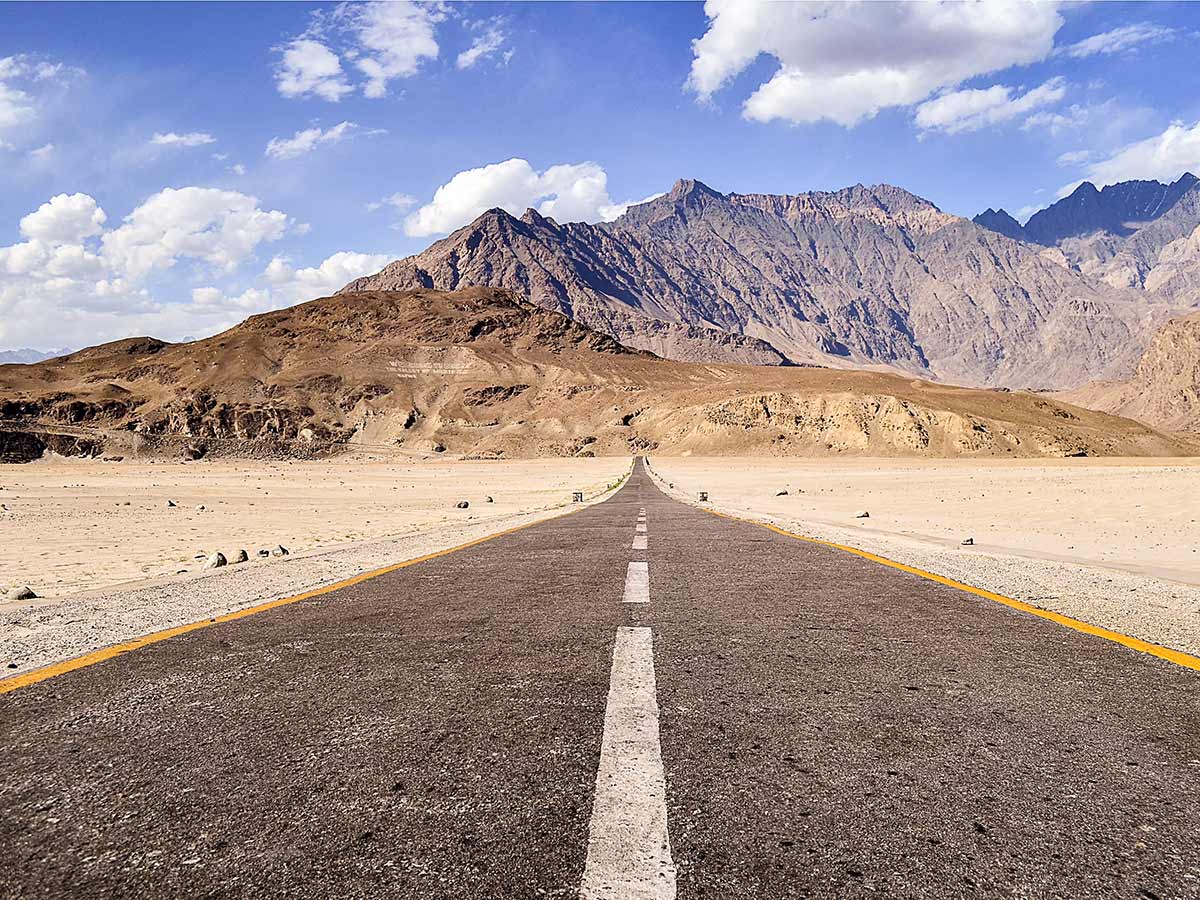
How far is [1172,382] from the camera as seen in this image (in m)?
184

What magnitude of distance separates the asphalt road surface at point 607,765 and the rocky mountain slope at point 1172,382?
676 ft

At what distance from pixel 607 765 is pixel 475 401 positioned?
463 ft

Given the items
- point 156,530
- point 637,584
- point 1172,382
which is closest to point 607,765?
point 637,584

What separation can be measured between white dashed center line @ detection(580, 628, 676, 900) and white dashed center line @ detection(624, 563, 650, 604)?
8.87 ft

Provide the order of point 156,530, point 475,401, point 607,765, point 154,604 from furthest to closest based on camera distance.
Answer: point 475,401 → point 156,530 → point 154,604 → point 607,765

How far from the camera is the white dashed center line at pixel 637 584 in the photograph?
654cm

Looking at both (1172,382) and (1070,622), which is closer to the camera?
(1070,622)

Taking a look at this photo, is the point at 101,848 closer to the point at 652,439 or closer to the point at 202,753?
the point at 202,753

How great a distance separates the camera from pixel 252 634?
17.4ft

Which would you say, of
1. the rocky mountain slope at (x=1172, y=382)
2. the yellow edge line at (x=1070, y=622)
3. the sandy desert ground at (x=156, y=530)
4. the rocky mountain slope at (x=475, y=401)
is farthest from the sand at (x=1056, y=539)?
the rocky mountain slope at (x=1172, y=382)

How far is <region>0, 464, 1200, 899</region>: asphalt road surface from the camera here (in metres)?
2.19

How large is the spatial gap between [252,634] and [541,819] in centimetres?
362

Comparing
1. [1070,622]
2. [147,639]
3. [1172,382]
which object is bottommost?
[1070,622]

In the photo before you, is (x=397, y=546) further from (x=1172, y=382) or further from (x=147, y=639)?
(x=1172, y=382)
